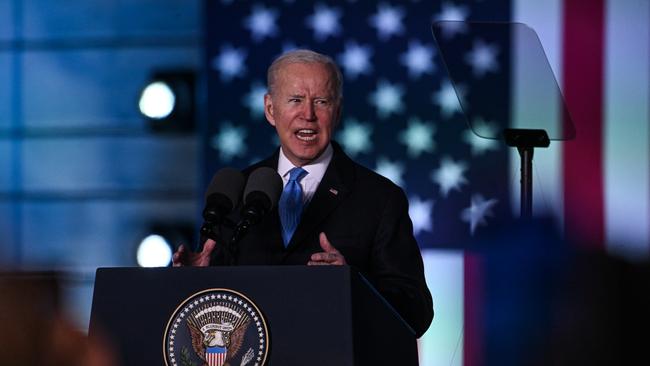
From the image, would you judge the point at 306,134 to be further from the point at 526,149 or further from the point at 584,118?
the point at 584,118

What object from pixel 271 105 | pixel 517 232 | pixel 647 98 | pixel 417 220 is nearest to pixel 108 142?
pixel 417 220

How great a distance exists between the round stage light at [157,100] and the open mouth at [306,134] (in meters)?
2.41

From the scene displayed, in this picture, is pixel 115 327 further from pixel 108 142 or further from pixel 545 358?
pixel 108 142

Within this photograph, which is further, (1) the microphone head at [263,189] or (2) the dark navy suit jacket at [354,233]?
(2) the dark navy suit jacket at [354,233]

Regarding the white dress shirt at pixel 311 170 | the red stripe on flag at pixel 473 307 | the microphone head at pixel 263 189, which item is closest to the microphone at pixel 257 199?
the microphone head at pixel 263 189

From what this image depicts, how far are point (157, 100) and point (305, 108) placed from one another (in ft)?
8.15

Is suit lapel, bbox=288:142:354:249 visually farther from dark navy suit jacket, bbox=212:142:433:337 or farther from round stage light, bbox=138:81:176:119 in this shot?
round stage light, bbox=138:81:176:119

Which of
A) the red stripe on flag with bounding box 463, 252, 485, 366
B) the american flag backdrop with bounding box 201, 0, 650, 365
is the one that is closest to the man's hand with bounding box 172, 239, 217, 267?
the american flag backdrop with bounding box 201, 0, 650, 365

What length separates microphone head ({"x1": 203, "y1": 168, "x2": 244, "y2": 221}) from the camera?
1.72 m

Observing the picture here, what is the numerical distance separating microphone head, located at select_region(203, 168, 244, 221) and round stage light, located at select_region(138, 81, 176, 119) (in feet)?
9.08

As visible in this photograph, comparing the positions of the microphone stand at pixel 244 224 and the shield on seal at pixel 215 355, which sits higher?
the microphone stand at pixel 244 224

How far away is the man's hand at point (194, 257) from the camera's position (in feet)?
5.66

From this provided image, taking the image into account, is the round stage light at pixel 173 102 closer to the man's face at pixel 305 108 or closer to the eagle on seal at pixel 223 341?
the man's face at pixel 305 108

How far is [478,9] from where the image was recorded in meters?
4.27
